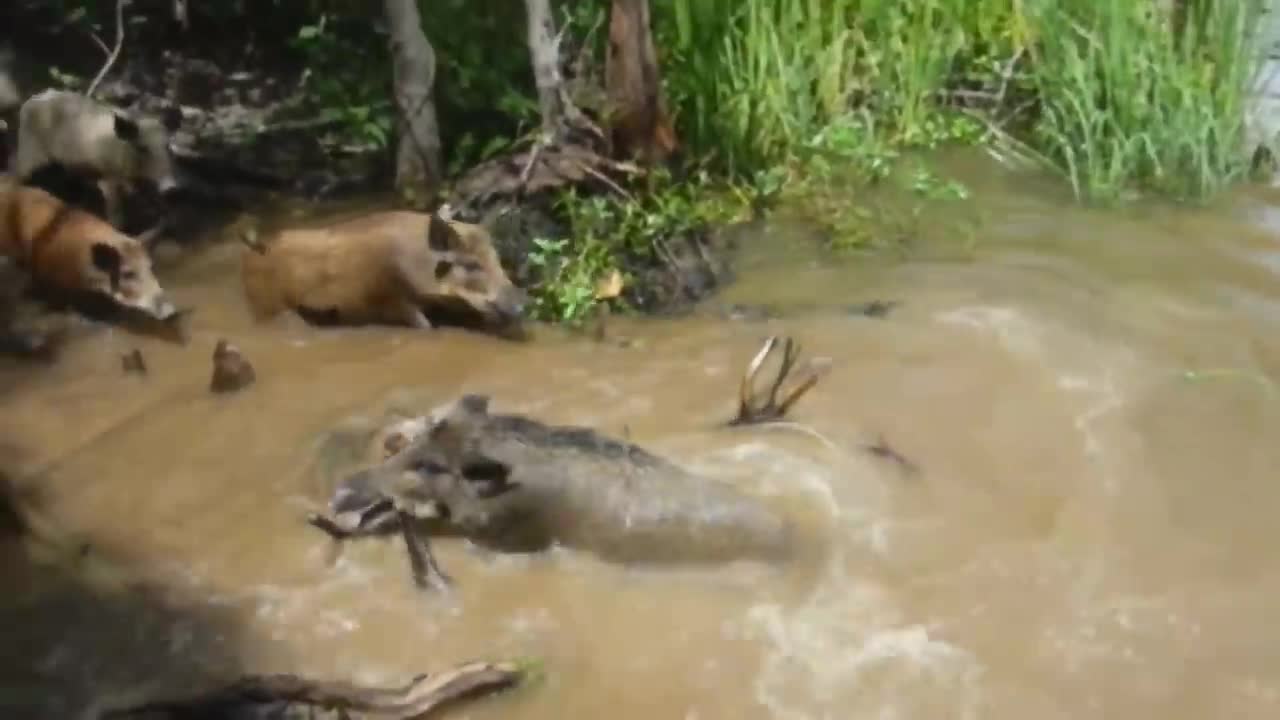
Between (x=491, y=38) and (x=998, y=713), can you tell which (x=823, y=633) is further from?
(x=491, y=38)

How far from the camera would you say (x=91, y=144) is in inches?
206

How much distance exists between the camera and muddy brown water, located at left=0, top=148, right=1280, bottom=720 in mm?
2838

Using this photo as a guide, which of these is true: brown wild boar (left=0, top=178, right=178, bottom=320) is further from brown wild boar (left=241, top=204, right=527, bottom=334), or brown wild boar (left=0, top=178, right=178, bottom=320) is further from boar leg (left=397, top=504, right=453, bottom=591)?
boar leg (left=397, top=504, right=453, bottom=591)

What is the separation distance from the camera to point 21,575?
3.18 meters

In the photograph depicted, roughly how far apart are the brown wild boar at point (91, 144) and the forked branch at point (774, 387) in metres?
2.49

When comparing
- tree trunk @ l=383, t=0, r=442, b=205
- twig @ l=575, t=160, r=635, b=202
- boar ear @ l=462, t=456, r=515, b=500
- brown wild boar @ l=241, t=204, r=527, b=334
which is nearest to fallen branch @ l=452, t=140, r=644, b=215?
twig @ l=575, t=160, r=635, b=202

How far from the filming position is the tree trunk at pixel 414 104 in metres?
5.23

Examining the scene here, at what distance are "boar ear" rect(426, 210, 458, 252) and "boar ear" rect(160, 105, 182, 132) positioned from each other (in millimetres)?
2209

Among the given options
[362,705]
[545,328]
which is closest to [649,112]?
[545,328]

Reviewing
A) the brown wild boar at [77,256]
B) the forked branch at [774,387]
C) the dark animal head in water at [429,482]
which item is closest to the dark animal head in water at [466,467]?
the dark animal head in water at [429,482]

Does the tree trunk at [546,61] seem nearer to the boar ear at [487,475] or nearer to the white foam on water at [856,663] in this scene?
the boar ear at [487,475]

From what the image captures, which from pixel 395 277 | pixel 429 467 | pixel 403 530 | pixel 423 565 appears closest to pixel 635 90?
pixel 395 277

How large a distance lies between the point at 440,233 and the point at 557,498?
138cm

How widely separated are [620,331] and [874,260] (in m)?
0.91
